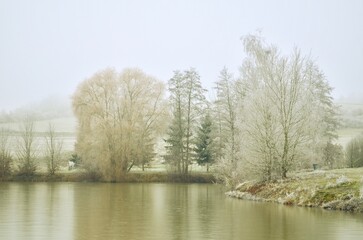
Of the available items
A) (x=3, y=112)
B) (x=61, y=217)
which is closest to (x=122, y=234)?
(x=61, y=217)

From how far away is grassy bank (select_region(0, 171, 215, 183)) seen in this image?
187 ft

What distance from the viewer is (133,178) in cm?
5734

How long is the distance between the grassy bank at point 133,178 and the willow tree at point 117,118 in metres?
1.06

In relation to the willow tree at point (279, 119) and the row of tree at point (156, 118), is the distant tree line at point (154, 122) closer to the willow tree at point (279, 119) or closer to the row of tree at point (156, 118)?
the row of tree at point (156, 118)

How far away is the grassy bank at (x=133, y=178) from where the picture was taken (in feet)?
187

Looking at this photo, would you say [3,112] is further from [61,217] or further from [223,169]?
[61,217]

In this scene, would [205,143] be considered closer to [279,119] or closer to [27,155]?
[27,155]

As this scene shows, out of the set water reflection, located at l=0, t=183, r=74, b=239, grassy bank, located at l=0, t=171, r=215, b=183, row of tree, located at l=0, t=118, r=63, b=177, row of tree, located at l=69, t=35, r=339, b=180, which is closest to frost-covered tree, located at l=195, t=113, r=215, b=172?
row of tree, located at l=69, t=35, r=339, b=180

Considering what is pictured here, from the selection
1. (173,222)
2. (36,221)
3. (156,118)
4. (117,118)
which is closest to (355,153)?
(156,118)

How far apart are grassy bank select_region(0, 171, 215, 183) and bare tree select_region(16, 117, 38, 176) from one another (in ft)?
3.10

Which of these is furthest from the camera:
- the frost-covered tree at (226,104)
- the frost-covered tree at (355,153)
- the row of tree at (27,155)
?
the row of tree at (27,155)

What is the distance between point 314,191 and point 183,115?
A: 34522mm

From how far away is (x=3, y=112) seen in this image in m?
124

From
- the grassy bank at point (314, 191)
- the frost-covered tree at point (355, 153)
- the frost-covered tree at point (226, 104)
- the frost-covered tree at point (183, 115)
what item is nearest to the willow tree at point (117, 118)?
the frost-covered tree at point (183, 115)
